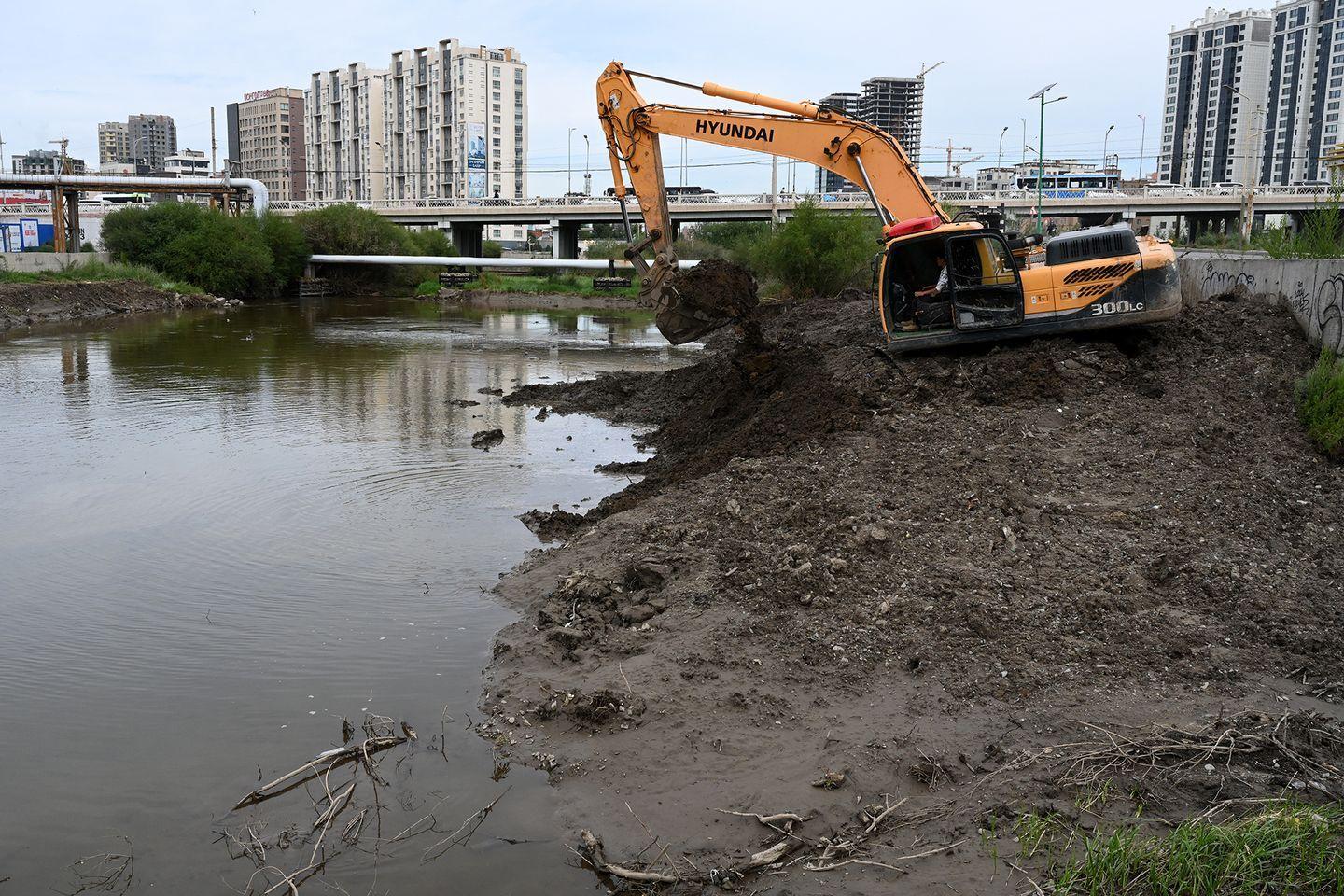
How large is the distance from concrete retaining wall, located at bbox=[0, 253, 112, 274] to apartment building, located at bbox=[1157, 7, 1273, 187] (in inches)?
4050

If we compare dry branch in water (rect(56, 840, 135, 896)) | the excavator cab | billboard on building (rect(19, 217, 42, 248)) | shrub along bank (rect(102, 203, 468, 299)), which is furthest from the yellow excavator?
billboard on building (rect(19, 217, 42, 248))

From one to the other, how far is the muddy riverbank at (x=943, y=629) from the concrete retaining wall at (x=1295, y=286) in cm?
70

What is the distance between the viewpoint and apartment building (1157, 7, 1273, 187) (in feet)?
382

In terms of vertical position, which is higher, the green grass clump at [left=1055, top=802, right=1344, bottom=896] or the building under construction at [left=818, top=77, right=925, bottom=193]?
the building under construction at [left=818, top=77, right=925, bottom=193]

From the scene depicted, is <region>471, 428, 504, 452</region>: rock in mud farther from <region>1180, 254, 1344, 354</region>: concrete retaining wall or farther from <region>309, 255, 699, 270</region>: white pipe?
<region>309, 255, 699, 270</region>: white pipe

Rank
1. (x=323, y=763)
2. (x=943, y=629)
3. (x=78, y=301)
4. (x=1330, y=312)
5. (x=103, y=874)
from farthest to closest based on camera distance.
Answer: (x=78, y=301) → (x=1330, y=312) → (x=943, y=629) → (x=323, y=763) → (x=103, y=874)

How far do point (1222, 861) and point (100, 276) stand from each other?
182 ft

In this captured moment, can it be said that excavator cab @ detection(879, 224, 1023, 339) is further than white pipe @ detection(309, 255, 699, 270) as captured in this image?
No

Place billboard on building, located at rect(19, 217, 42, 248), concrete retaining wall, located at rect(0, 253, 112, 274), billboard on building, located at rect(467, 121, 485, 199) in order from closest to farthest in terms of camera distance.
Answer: concrete retaining wall, located at rect(0, 253, 112, 274)
billboard on building, located at rect(19, 217, 42, 248)
billboard on building, located at rect(467, 121, 485, 199)

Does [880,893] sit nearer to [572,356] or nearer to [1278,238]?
[1278,238]

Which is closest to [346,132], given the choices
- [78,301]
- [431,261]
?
[431,261]

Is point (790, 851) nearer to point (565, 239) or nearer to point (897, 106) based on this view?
point (565, 239)

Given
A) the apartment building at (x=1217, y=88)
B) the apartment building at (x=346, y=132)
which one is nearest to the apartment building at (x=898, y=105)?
the apartment building at (x=1217, y=88)

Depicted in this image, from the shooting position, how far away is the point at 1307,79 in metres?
114
